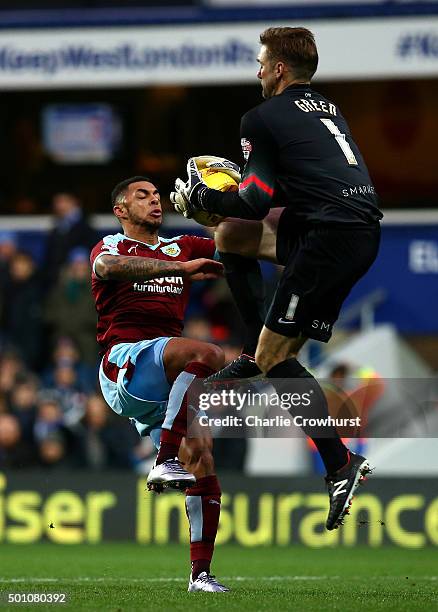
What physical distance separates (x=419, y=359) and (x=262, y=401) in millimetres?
7449

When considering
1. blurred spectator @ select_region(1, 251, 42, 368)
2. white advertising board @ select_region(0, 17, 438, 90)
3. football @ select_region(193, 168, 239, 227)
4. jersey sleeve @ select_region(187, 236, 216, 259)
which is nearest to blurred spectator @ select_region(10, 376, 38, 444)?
blurred spectator @ select_region(1, 251, 42, 368)

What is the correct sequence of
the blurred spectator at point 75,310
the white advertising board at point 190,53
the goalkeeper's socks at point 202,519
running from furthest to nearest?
the white advertising board at point 190,53, the blurred spectator at point 75,310, the goalkeeper's socks at point 202,519

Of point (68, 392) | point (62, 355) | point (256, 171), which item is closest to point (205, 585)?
point (256, 171)

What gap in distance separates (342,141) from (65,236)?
8.65 meters

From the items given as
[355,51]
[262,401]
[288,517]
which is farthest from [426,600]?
[355,51]

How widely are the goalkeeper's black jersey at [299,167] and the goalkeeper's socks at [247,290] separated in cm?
54

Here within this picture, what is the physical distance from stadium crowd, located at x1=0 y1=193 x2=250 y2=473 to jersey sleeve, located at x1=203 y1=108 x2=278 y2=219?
697 cm

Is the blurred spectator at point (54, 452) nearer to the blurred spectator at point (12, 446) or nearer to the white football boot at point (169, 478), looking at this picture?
the blurred spectator at point (12, 446)

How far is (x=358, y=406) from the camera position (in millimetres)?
10531

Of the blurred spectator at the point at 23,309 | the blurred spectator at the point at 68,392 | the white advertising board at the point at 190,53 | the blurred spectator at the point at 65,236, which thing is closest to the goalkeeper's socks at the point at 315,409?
the blurred spectator at the point at 68,392

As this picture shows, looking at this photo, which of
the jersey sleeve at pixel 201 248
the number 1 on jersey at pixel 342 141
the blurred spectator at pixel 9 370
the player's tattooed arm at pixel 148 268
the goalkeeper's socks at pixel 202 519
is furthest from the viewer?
the blurred spectator at pixel 9 370

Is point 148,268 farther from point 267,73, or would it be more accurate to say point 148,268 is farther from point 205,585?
point 205,585

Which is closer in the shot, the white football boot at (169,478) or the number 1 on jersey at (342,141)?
the number 1 on jersey at (342,141)

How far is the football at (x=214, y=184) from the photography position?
8845 millimetres
